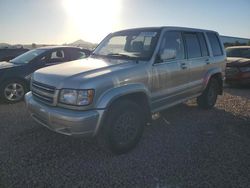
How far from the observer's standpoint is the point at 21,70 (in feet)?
21.3

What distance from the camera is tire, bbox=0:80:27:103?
6277 millimetres

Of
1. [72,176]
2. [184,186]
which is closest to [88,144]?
[72,176]

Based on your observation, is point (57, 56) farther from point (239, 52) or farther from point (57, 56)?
point (239, 52)

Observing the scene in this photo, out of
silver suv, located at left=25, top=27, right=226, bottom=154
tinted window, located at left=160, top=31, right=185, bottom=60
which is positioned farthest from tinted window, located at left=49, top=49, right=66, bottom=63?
tinted window, located at left=160, top=31, right=185, bottom=60

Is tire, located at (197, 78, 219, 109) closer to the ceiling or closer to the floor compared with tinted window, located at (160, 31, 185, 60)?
closer to the floor

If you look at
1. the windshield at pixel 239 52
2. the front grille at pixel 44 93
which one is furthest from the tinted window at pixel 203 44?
the windshield at pixel 239 52

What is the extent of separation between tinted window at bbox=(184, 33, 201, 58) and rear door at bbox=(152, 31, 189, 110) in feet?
0.81

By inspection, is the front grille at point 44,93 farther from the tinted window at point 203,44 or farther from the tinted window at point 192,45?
the tinted window at point 203,44

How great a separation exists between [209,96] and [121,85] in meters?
3.52

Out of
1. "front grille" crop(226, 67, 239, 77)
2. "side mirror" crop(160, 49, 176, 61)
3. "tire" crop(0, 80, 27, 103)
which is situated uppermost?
"side mirror" crop(160, 49, 176, 61)

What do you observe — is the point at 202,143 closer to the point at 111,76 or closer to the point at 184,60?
the point at 184,60

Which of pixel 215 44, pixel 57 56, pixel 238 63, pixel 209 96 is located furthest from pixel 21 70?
pixel 238 63

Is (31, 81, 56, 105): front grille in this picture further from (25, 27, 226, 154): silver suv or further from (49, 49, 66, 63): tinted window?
(49, 49, 66, 63): tinted window

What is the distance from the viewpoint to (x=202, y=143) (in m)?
4.03
